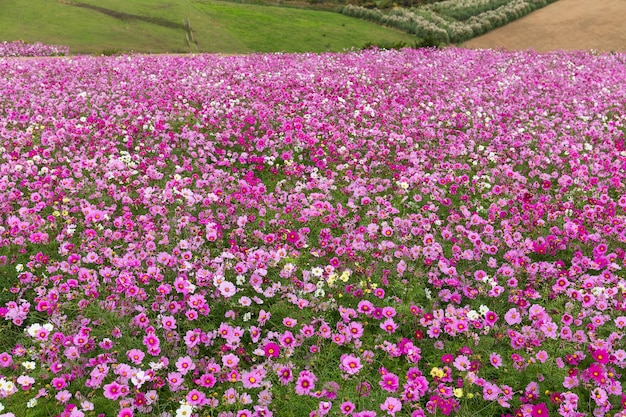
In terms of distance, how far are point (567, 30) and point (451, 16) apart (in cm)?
710

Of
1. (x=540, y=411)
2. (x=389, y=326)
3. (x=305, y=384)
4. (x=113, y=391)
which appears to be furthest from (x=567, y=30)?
(x=113, y=391)

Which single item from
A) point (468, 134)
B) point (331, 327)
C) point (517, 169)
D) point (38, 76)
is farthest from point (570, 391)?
point (38, 76)

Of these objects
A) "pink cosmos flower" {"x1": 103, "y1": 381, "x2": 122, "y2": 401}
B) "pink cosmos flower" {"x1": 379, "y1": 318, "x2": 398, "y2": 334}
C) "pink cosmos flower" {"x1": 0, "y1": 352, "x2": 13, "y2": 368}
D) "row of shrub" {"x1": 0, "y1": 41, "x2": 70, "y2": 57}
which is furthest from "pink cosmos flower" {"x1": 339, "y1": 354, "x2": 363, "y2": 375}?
"row of shrub" {"x1": 0, "y1": 41, "x2": 70, "y2": 57}

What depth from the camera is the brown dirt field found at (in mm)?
25906

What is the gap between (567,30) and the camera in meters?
28.0

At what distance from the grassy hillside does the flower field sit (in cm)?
1315

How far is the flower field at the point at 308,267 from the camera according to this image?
380 cm

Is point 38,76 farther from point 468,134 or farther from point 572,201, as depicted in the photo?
point 572,201

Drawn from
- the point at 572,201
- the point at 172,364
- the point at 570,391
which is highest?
the point at 572,201

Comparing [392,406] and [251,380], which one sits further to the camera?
[251,380]

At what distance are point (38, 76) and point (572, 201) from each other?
42.7 ft

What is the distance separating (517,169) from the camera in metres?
8.20

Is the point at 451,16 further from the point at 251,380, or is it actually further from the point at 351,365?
the point at 251,380

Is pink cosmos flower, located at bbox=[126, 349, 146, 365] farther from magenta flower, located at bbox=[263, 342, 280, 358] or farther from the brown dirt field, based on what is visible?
the brown dirt field
